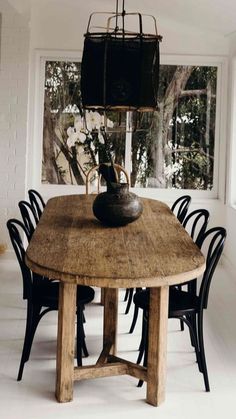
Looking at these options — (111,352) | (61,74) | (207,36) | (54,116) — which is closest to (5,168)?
(54,116)

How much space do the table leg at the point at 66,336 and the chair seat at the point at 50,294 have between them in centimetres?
41

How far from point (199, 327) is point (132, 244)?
58 cm

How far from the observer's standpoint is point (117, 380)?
9.72 ft

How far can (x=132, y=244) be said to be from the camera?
2.95 m

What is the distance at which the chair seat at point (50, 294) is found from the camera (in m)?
3.03

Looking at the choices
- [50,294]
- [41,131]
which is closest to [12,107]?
[41,131]

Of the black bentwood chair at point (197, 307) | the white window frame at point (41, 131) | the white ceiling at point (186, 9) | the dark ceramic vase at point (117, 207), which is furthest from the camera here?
the white window frame at point (41, 131)

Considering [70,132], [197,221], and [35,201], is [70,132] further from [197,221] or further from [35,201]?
[197,221]

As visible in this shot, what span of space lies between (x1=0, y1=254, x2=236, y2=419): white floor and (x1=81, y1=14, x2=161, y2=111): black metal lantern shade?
156cm

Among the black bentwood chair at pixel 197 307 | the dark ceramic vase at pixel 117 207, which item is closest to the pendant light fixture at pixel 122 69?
the dark ceramic vase at pixel 117 207

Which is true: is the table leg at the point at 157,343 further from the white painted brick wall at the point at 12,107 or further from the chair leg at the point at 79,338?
the white painted brick wall at the point at 12,107

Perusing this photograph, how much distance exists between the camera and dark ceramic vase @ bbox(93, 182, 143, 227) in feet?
10.7

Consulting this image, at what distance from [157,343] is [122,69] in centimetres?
159

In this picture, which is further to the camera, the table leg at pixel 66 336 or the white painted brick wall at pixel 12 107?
the white painted brick wall at pixel 12 107
